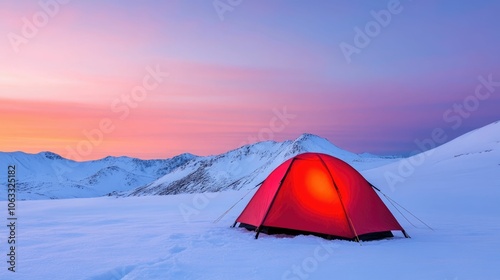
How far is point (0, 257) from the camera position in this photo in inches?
368

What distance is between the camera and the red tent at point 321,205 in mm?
11812

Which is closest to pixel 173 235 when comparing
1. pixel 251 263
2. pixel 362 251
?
pixel 251 263

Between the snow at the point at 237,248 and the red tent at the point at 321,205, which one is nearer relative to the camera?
the snow at the point at 237,248

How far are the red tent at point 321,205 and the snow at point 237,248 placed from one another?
41 cm

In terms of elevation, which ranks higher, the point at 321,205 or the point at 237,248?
the point at 321,205

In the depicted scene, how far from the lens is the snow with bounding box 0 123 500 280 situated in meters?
8.04

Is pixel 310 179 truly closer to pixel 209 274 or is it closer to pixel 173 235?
pixel 173 235

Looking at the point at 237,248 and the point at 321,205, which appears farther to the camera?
the point at 321,205

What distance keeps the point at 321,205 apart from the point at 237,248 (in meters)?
2.95

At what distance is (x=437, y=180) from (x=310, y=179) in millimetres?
12289

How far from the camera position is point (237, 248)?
10312mm

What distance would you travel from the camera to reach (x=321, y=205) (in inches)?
479

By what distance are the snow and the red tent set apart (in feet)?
1.34

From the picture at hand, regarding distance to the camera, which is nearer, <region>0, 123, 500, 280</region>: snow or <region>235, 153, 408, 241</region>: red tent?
<region>0, 123, 500, 280</region>: snow
